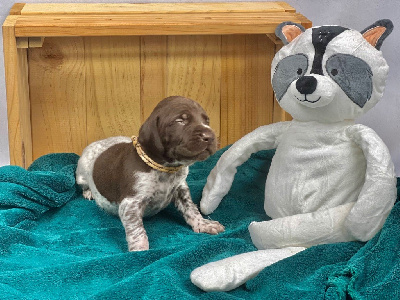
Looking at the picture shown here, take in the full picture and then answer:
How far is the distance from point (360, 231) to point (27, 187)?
1144 millimetres

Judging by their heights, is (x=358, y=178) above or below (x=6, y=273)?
above

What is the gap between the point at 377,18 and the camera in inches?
117

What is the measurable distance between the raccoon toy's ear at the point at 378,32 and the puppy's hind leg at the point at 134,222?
87 cm

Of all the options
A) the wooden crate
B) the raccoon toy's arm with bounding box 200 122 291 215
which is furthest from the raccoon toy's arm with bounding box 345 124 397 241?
the wooden crate

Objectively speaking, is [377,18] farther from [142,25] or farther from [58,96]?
[58,96]

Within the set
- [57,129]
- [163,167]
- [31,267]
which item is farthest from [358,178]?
[57,129]

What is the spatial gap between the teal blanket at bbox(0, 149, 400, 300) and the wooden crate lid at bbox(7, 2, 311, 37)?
0.54m

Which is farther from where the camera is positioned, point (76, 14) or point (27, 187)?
point (76, 14)

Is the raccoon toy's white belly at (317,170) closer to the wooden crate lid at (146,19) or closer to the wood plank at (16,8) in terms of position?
the wooden crate lid at (146,19)

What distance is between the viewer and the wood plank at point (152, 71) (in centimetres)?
294

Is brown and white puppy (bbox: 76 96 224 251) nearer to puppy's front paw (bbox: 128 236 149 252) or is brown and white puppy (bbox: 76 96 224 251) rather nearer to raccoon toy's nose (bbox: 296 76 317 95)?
puppy's front paw (bbox: 128 236 149 252)

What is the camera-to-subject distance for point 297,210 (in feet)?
7.09

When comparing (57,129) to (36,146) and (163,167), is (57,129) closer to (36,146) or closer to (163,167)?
(36,146)

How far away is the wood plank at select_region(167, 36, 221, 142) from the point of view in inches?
117
